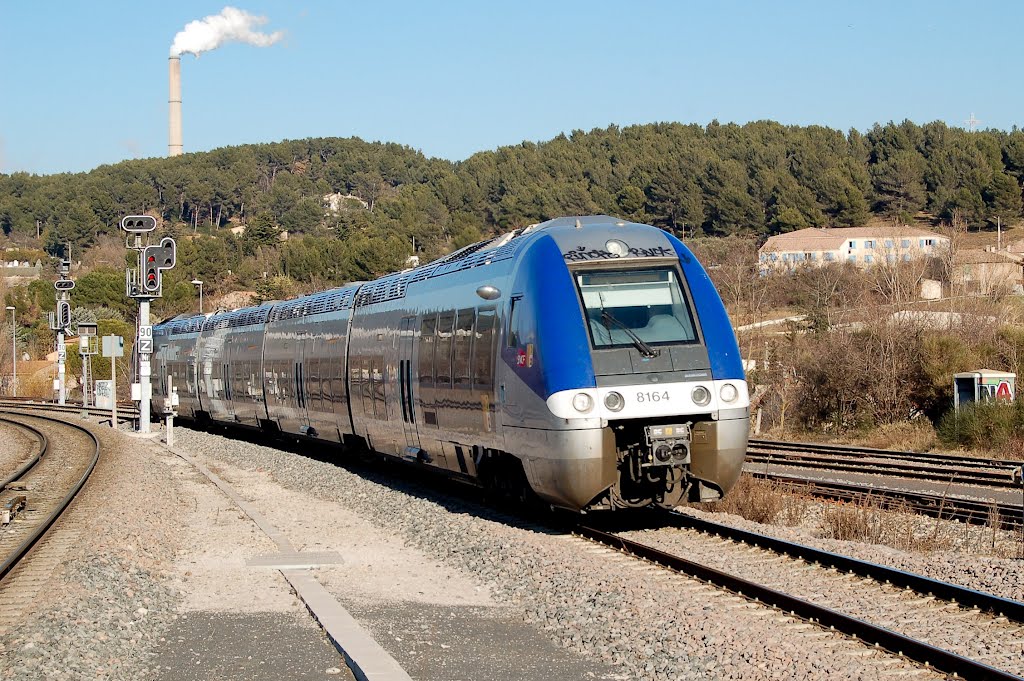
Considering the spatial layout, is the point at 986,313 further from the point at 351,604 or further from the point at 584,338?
the point at 351,604

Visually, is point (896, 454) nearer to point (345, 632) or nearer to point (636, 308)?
point (636, 308)

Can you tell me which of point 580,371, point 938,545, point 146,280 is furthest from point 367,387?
point 146,280

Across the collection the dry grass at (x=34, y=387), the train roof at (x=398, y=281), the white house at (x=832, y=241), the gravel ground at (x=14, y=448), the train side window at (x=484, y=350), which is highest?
the white house at (x=832, y=241)

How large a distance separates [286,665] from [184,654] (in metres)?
0.90

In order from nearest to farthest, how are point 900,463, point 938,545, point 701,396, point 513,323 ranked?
point 701,396 < point 938,545 < point 513,323 < point 900,463

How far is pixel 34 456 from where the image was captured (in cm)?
3067

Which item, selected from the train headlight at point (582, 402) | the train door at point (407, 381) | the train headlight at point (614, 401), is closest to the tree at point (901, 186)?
the train door at point (407, 381)

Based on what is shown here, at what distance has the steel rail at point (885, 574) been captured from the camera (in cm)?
862

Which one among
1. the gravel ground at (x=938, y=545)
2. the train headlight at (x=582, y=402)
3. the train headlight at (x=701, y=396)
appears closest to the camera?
the gravel ground at (x=938, y=545)

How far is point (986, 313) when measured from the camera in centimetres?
3584

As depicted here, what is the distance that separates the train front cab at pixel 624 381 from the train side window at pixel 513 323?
6 cm

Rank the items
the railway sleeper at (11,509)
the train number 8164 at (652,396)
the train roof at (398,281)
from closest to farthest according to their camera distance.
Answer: the train number 8164 at (652,396) → the train roof at (398,281) → the railway sleeper at (11,509)

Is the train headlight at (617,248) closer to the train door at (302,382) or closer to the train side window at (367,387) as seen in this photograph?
the train side window at (367,387)

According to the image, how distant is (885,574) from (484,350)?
5.85 metres
